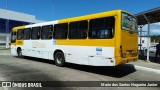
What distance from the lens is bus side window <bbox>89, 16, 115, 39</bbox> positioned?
10.8 m

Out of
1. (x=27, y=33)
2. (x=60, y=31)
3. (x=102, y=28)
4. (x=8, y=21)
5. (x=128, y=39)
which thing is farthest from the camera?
(x=8, y=21)

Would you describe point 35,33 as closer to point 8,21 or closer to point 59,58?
point 59,58

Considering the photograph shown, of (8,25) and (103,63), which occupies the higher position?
(8,25)

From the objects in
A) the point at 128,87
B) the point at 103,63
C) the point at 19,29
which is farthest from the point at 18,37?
the point at 128,87

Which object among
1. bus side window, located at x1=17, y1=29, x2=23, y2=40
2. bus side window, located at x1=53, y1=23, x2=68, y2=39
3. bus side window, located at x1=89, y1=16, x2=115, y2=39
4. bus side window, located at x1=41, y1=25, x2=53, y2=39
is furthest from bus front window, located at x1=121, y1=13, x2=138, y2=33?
bus side window, located at x1=17, y1=29, x2=23, y2=40

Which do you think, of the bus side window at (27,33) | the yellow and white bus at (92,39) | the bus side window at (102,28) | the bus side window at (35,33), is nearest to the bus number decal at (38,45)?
the yellow and white bus at (92,39)

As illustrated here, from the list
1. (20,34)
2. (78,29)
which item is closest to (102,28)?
(78,29)

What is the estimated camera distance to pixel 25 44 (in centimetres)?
1833

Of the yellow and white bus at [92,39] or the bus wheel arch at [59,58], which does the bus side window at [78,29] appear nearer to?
the yellow and white bus at [92,39]

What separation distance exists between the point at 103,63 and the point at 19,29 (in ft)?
35.5

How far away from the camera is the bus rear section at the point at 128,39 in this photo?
10.8 metres

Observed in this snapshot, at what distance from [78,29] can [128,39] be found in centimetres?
298

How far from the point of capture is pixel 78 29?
41.9ft

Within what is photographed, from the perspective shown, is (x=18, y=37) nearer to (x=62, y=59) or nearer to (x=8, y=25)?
(x=62, y=59)
